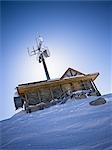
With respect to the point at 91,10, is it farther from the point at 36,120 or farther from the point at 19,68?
the point at 36,120

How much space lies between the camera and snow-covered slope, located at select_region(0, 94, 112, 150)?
5.98 ft

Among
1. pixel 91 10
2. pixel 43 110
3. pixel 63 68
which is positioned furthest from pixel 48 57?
pixel 91 10

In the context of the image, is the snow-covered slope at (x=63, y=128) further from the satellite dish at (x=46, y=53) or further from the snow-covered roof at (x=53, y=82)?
the satellite dish at (x=46, y=53)

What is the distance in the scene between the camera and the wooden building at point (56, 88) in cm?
206

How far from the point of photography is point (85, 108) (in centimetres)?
214

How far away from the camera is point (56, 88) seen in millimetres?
2123

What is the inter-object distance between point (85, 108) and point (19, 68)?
671 millimetres

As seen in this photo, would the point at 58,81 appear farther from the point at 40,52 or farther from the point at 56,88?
the point at 40,52

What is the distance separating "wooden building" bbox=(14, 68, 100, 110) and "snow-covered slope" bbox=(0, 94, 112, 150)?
8 centimetres

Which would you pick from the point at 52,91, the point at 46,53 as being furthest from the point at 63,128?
the point at 46,53

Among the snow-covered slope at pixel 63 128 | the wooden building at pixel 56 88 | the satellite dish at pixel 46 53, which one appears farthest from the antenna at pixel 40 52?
the snow-covered slope at pixel 63 128

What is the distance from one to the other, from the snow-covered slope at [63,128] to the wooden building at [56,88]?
8cm

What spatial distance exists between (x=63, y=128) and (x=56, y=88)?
1.15ft

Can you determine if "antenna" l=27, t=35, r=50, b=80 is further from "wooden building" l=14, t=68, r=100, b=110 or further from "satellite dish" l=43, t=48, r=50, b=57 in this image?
"wooden building" l=14, t=68, r=100, b=110
